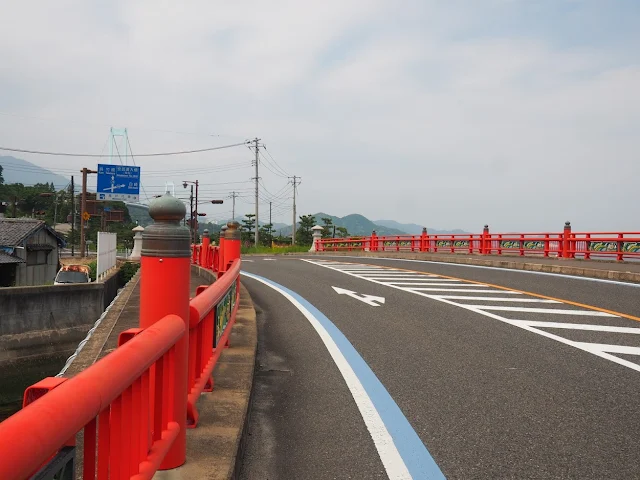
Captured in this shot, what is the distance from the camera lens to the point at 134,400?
6.03ft

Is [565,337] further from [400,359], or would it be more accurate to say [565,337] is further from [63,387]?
[63,387]

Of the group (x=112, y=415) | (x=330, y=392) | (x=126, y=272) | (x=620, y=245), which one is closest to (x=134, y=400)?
(x=112, y=415)

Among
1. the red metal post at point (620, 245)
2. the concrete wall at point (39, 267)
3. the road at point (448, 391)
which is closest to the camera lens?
the road at point (448, 391)

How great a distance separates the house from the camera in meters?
34.1

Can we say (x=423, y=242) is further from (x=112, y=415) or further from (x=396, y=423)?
(x=112, y=415)

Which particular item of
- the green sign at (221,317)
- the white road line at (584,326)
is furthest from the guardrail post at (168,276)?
the white road line at (584,326)

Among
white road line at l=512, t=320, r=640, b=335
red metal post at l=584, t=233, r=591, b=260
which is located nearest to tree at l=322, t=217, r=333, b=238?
red metal post at l=584, t=233, r=591, b=260

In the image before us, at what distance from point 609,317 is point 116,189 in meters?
32.8

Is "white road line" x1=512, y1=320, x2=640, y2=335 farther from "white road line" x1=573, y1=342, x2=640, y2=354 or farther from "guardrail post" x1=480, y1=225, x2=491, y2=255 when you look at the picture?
"guardrail post" x1=480, y1=225, x2=491, y2=255

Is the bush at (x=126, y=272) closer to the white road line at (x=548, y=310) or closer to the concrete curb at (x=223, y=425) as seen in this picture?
the white road line at (x=548, y=310)

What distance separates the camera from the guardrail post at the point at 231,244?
6.83 metres

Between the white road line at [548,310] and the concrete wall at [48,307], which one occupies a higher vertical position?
the white road line at [548,310]

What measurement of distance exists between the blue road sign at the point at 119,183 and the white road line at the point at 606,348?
1290 inches

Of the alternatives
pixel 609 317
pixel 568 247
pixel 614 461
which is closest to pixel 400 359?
pixel 614 461
